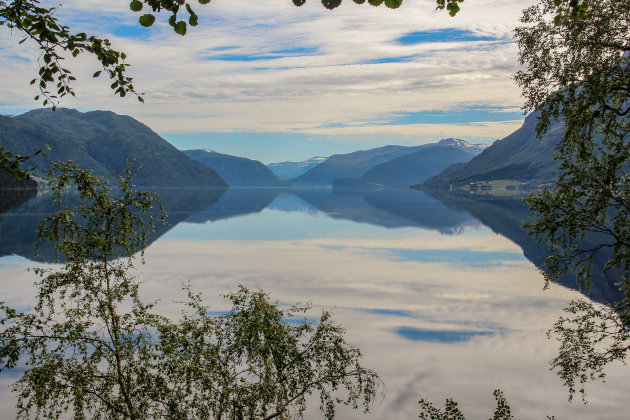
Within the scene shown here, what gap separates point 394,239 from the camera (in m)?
117

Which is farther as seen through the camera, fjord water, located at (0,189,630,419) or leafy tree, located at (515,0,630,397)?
fjord water, located at (0,189,630,419)

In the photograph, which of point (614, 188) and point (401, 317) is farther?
point (401, 317)

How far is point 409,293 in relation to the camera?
61.4 metres

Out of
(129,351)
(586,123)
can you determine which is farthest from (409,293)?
(129,351)

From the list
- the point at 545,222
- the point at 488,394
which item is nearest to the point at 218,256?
the point at 488,394

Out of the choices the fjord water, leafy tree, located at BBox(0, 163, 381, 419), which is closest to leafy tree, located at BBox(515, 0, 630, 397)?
leafy tree, located at BBox(0, 163, 381, 419)

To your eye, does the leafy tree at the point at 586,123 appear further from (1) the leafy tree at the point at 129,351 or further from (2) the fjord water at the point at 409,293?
(2) the fjord water at the point at 409,293

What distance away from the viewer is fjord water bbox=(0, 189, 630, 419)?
3300cm

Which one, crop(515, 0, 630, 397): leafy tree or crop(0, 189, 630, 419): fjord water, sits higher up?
crop(515, 0, 630, 397): leafy tree

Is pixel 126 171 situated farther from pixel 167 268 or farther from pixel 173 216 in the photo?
pixel 173 216

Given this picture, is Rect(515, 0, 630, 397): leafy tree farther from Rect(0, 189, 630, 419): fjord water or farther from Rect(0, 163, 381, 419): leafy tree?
Rect(0, 189, 630, 419): fjord water

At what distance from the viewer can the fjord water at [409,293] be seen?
33000mm

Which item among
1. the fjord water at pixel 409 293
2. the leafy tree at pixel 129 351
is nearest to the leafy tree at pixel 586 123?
the leafy tree at pixel 129 351

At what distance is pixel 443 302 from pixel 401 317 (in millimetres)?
9487
